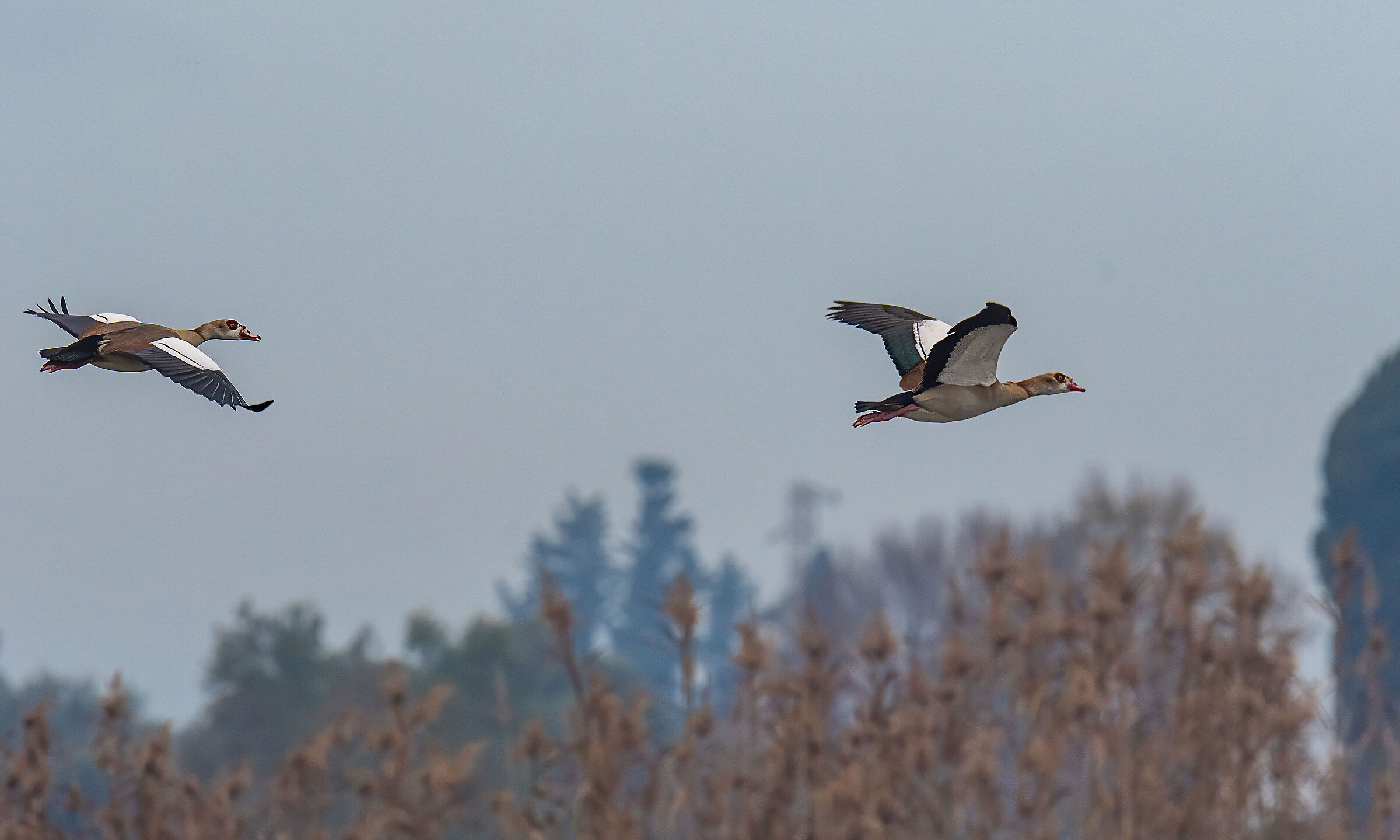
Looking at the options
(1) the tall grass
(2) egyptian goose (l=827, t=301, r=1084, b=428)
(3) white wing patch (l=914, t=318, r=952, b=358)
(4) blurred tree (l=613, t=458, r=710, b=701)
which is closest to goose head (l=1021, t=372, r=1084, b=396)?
(2) egyptian goose (l=827, t=301, r=1084, b=428)

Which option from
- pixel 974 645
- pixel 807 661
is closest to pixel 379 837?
pixel 807 661

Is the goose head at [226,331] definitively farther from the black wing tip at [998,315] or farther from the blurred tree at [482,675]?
the blurred tree at [482,675]

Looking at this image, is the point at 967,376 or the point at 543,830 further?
the point at 543,830

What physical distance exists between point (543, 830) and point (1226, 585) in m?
4.00

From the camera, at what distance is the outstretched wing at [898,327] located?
6250 millimetres

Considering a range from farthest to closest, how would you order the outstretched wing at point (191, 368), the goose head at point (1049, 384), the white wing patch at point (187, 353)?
the goose head at point (1049, 384) < the white wing patch at point (187, 353) < the outstretched wing at point (191, 368)

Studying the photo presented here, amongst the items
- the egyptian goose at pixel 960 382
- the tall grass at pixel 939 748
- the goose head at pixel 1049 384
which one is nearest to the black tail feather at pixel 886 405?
the egyptian goose at pixel 960 382

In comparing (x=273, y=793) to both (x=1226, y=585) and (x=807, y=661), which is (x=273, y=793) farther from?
(x=1226, y=585)

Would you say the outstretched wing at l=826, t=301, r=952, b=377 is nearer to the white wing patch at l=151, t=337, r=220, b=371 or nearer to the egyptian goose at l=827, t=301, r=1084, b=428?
the egyptian goose at l=827, t=301, r=1084, b=428

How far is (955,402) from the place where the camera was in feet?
15.5

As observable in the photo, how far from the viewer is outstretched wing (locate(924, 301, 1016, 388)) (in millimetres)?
4641

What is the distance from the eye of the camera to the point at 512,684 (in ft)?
166

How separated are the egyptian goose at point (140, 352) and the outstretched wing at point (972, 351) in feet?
6.20

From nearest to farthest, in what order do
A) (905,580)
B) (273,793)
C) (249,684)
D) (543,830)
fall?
1. (543,830)
2. (273,793)
3. (249,684)
4. (905,580)
